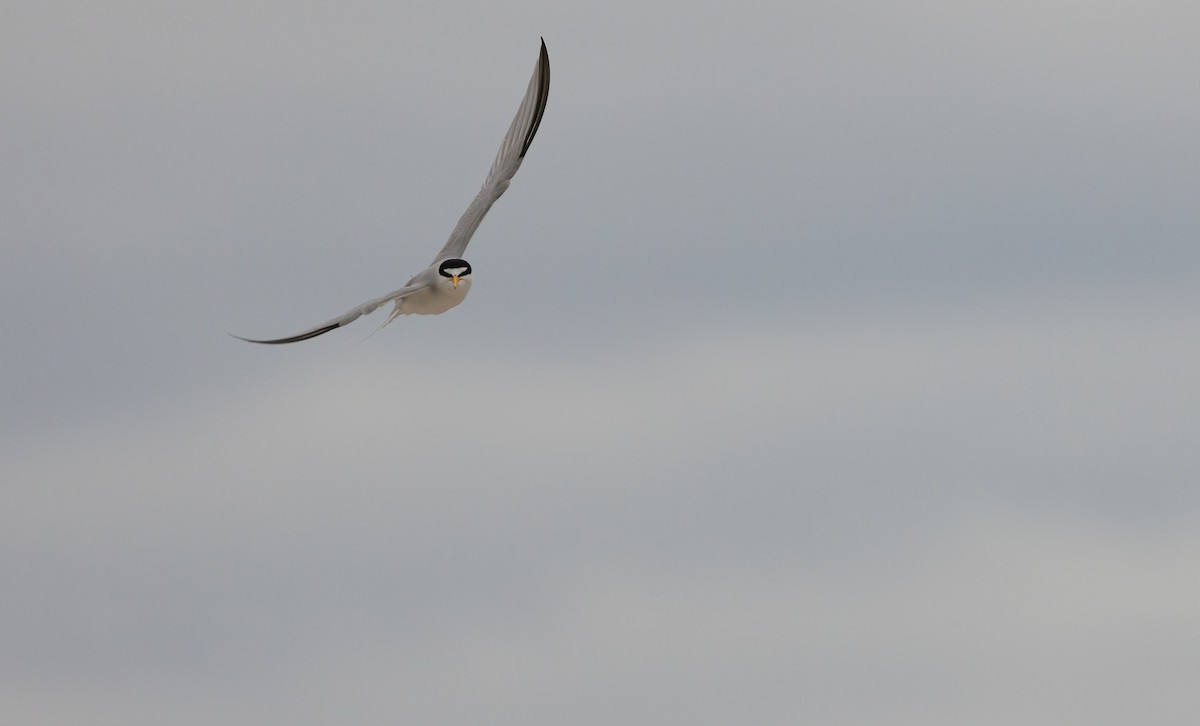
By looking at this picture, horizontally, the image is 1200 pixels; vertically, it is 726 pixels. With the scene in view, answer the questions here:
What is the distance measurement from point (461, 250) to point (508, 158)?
507cm

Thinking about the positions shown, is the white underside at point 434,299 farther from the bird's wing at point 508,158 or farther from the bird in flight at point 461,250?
the bird's wing at point 508,158

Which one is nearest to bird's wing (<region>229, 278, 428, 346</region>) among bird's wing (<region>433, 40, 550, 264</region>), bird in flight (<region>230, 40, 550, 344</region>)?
bird in flight (<region>230, 40, 550, 344</region>)

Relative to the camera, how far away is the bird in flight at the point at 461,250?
35.4 metres

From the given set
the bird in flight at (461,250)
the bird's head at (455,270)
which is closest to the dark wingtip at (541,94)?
the bird in flight at (461,250)

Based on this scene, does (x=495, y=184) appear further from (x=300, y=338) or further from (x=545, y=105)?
(x=300, y=338)

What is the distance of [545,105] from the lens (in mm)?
46219

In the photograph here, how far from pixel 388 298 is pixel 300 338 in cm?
461

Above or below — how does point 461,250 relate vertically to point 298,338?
above

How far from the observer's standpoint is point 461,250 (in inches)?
1759

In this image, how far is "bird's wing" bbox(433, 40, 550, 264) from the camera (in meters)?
44.6

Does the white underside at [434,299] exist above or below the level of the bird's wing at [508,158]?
below

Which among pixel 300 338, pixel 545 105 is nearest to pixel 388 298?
pixel 300 338

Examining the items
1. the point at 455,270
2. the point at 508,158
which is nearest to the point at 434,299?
the point at 455,270

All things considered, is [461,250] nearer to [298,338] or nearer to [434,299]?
[434,299]
